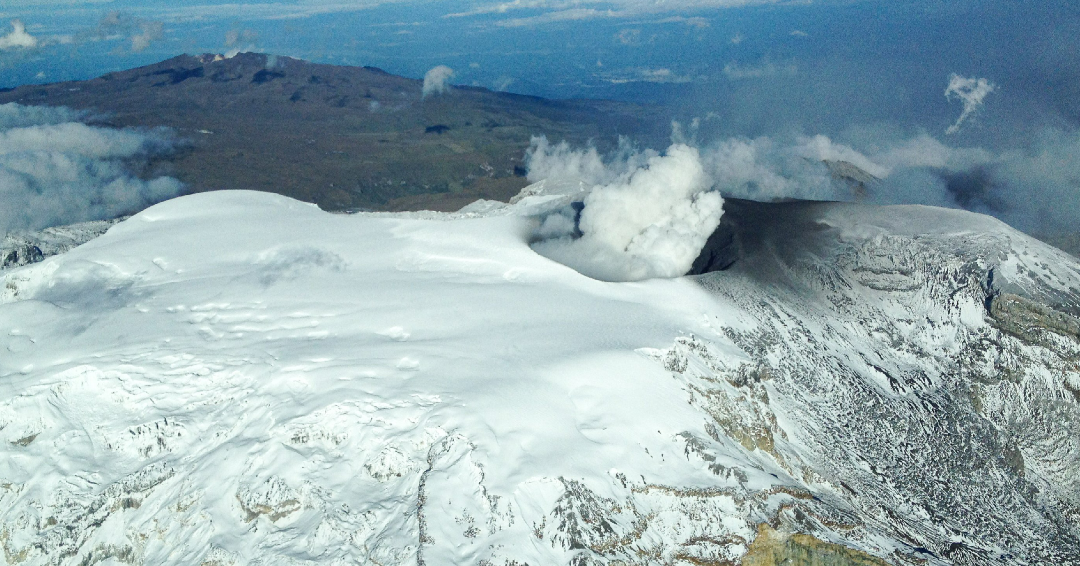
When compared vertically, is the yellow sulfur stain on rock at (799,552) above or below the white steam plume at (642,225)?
below

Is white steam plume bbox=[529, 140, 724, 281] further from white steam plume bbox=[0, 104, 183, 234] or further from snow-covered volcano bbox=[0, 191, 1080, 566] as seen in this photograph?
white steam plume bbox=[0, 104, 183, 234]

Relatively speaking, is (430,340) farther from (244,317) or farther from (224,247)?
(224,247)

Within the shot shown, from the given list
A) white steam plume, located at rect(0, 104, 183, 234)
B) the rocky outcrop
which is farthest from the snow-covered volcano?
white steam plume, located at rect(0, 104, 183, 234)

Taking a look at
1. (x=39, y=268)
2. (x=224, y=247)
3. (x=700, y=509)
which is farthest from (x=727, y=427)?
(x=39, y=268)

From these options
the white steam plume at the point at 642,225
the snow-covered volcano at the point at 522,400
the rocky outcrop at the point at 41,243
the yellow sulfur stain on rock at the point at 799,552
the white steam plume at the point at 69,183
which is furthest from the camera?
the white steam plume at the point at 69,183

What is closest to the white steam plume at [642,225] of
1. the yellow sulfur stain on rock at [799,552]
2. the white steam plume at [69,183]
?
the yellow sulfur stain on rock at [799,552]

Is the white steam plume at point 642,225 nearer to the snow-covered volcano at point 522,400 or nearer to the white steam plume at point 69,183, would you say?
the snow-covered volcano at point 522,400
